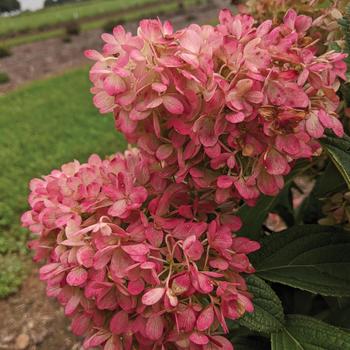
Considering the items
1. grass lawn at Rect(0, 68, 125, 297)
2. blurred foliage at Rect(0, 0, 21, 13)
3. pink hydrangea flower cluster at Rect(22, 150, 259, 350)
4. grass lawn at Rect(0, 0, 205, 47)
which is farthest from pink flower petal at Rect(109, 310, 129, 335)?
blurred foliage at Rect(0, 0, 21, 13)

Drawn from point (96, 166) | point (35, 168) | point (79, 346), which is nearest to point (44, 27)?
point (35, 168)

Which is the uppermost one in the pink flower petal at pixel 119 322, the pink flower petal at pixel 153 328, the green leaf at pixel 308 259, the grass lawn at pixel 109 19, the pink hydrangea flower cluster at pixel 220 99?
the pink hydrangea flower cluster at pixel 220 99

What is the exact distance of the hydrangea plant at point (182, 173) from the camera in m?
0.53

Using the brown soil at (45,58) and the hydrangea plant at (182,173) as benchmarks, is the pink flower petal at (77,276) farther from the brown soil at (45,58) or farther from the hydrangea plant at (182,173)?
the brown soil at (45,58)

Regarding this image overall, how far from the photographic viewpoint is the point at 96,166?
68 cm

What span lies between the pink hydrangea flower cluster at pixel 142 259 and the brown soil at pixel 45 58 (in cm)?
560

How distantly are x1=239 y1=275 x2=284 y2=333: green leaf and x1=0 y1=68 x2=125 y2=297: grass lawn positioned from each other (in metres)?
1.67

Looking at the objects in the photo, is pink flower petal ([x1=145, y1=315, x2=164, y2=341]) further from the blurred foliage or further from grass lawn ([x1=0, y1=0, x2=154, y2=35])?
the blurred foliage

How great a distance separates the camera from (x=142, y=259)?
522mm

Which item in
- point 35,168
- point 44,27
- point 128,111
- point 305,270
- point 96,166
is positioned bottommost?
point 44,27

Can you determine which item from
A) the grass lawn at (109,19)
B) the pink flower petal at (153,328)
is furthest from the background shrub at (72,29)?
the pink flower petal at (153,328)

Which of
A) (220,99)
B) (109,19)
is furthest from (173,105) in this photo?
(109,19)

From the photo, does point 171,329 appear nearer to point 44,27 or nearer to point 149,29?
point 149,29

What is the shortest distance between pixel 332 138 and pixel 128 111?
25 centimetres
